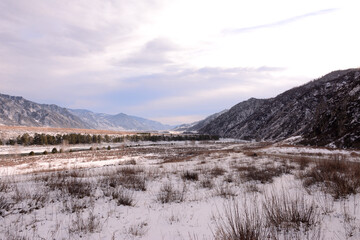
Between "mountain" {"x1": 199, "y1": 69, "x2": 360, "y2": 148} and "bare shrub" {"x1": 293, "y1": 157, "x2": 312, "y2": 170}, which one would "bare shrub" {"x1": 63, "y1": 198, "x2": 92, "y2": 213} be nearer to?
"bare shrub" {"x1": 293, "y1": 157, "x2": 312, "y2": 170}

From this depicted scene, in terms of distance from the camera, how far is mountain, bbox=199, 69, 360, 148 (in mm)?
31469

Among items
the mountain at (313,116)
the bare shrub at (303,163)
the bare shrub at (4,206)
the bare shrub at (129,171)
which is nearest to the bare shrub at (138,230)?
the bare shrub at (4,206)

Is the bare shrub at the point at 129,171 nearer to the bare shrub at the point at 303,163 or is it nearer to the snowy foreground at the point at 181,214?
the snowy foreground at the point at 181,214

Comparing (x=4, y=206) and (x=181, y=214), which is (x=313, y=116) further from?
(x=4, y=206)

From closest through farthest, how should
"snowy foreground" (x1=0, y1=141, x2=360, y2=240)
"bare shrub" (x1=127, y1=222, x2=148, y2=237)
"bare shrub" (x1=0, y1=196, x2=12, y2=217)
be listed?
"snowy foreground" (x1=0, y1=141, x2=360, y2=240) → "bare shrub" (x1=127, y1=222, x2=148, y2=237) → "bare shrub" (x1=0, y1=196, x2=12, y2=217)

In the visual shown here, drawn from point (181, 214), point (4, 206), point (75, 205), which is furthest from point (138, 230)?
point (4, 206)

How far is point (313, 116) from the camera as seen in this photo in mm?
75375

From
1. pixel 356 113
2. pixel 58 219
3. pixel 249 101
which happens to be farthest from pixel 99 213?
pixel 249 101

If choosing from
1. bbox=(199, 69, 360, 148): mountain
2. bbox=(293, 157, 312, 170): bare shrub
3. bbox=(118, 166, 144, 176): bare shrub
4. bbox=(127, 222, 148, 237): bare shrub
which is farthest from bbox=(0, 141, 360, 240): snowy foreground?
bbox=(199, 69, 360, 148): mountain

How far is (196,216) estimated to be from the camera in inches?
201

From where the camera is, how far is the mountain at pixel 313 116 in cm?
3147

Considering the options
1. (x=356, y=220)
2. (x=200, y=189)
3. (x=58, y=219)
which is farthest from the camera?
(x=200, y=189)

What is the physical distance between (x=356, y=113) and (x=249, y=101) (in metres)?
163

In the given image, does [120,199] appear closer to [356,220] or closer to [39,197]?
A: [39,197]
